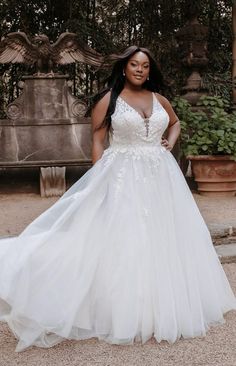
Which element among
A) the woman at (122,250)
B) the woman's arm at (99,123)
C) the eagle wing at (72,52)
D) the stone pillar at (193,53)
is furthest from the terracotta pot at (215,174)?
the woman's arm at (99,123)

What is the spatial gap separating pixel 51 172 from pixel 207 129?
1.87 metres

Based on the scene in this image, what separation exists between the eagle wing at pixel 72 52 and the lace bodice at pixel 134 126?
393 cm

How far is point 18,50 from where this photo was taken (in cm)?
604

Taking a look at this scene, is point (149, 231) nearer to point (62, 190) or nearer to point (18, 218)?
point (18, 218)

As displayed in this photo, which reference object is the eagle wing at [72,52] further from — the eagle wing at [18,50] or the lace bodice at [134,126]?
the lace bodice at [134,126]

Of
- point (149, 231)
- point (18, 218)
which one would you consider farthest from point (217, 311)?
point (18, 218)

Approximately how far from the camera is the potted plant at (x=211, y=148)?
542cm

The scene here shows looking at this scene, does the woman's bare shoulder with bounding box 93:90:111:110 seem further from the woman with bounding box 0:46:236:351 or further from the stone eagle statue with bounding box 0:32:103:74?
the stone eagle statue with bounding box 0:32:103:74

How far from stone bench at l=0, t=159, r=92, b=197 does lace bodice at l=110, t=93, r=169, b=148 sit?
3287 mm

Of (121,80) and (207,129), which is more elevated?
(121,80)

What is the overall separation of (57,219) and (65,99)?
153 inches

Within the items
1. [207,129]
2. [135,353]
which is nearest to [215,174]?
[207,129]

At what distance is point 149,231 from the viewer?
2.30 meters

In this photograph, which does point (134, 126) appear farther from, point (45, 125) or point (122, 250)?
point (45, 125)
